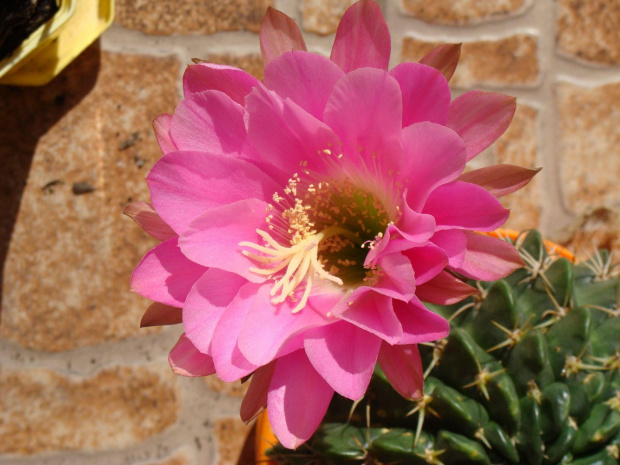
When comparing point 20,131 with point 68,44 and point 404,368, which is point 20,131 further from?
point 404,368

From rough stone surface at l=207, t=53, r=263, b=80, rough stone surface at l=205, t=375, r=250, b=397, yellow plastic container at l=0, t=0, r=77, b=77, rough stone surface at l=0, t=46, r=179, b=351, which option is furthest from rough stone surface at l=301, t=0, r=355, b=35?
rough stone surface at l=205, t=375, r=250, b=397

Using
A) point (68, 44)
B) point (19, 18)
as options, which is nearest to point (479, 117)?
point (19, 18)

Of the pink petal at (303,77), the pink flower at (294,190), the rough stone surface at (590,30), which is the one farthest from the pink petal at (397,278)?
the rough stone surface at (590,30)

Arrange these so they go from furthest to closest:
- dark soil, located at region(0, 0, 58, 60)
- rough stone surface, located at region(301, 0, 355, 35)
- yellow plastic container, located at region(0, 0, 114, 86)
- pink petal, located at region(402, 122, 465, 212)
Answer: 1. rough stone surface, located at region(301, 0, 355, 35)
2. yellow plastic container, located at region(0, 0, 114, 86)
3. dark soil, located at region(0, 0, 58, 60)
4. pink petal, located at region(402, 122, 465, 212)

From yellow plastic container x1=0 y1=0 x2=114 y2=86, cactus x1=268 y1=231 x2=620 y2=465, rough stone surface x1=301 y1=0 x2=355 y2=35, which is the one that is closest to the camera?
cactus x1=268 y1=231 x2=620 y2=465

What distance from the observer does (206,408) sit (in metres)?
0.93

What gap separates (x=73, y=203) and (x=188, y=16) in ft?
1.21

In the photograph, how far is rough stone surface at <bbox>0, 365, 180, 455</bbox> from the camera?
93cm

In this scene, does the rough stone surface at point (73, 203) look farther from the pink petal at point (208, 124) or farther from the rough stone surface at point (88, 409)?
the pink petal at point (208, 124)

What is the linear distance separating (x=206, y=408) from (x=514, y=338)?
1.99ft

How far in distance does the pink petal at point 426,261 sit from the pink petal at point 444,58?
11cm

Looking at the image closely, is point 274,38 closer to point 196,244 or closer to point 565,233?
point 196,244

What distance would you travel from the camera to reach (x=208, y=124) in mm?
376

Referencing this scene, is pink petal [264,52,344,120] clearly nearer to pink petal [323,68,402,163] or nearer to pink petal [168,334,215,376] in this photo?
pink petal [323,68,402,163]
